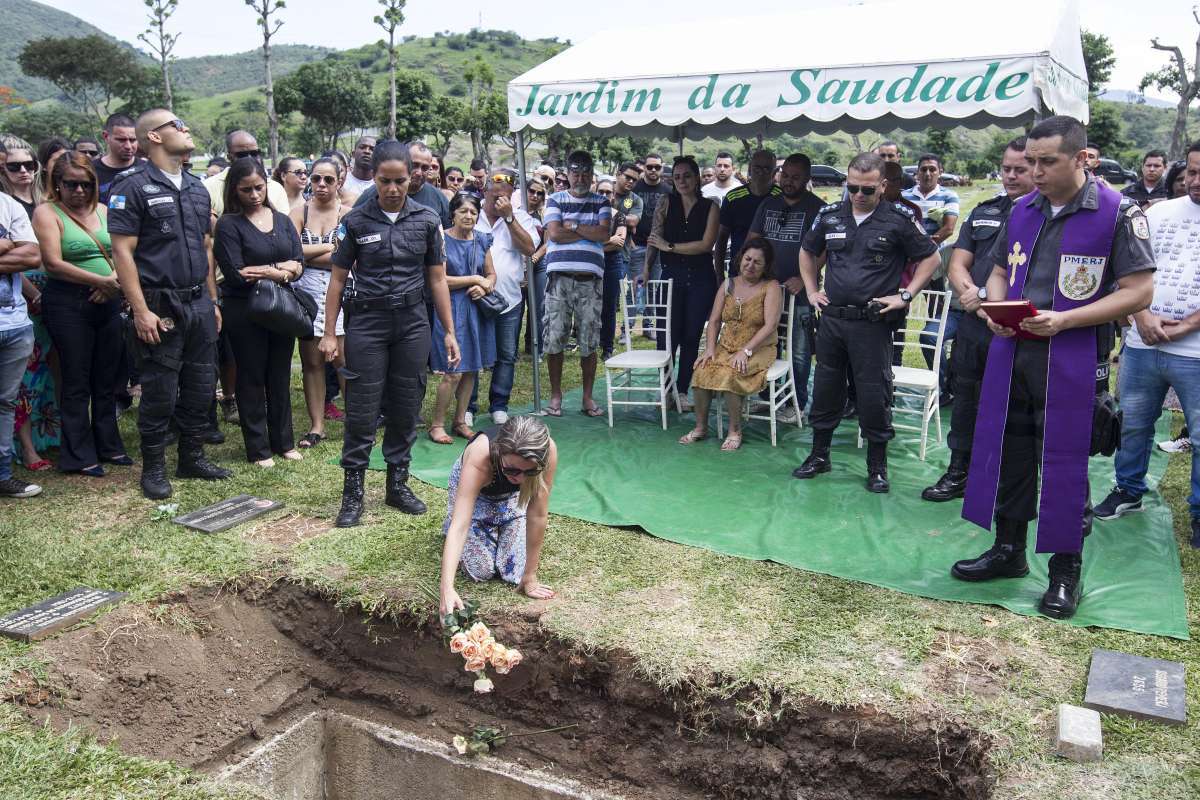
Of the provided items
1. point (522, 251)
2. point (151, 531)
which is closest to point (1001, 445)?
point (522, 251)

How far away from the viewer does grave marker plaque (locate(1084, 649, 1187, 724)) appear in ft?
9.95

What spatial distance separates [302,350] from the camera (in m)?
5.94

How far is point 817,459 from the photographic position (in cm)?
552

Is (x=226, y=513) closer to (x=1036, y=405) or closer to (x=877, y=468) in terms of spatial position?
(x=877, y=468)

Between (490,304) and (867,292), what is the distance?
257 cm

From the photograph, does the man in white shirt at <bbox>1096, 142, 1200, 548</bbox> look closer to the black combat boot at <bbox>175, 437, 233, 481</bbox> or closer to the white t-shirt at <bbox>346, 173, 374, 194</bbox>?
the black combat boot at <bbox>175, 437, 233, 481</bbox>

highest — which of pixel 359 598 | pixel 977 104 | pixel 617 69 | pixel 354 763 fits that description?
pixel 617 69

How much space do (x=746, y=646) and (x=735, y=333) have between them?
2.87 m

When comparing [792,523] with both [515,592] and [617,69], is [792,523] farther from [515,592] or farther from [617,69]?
[617,69]

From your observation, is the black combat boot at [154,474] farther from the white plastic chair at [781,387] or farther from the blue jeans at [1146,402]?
the blue jeans at [1146,402]

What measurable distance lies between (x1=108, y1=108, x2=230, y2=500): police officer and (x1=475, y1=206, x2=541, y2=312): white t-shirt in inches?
77.3

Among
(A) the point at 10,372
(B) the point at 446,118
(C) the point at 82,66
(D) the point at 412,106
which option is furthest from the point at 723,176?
(C) the point at 82,66

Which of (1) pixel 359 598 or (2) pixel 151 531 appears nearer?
(1) pixel 359 598

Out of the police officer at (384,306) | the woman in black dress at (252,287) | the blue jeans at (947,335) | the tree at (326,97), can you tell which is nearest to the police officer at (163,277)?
the woman in black dress at (252,287)
